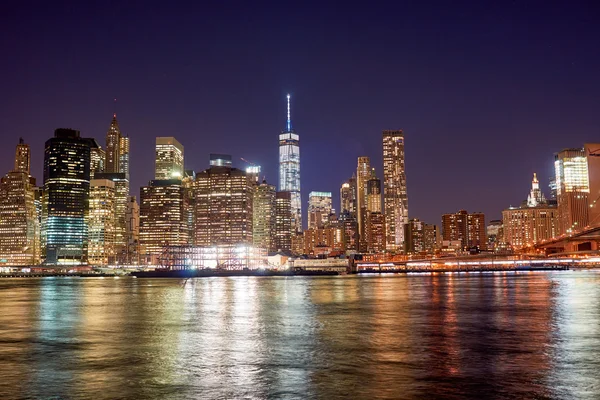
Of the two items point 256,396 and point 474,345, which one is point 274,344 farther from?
point 256,396

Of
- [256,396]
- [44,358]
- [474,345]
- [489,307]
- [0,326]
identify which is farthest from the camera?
[489,307]

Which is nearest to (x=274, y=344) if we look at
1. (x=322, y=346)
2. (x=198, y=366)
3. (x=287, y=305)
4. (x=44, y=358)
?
(x=322, y=346)

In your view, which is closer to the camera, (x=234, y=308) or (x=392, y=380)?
(x=392, y=380)

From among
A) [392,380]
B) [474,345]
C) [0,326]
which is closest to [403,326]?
[474,345]

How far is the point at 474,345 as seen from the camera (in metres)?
29.4

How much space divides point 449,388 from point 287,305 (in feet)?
128

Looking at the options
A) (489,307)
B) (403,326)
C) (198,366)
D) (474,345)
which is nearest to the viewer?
(198,366)

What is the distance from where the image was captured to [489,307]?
174ft

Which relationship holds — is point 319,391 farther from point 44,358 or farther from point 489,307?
point 489,307

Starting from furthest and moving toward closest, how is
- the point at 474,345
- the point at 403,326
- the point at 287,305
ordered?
1. the point at 287,305
2. the point at 403,326
3. the point at 474,345

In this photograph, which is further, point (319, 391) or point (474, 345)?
point (474, 345)

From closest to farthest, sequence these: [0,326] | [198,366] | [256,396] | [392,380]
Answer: [256,396]
[392,380]
[198,366]
[0,326]

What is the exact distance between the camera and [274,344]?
3020 cm

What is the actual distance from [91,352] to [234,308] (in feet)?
86.8
